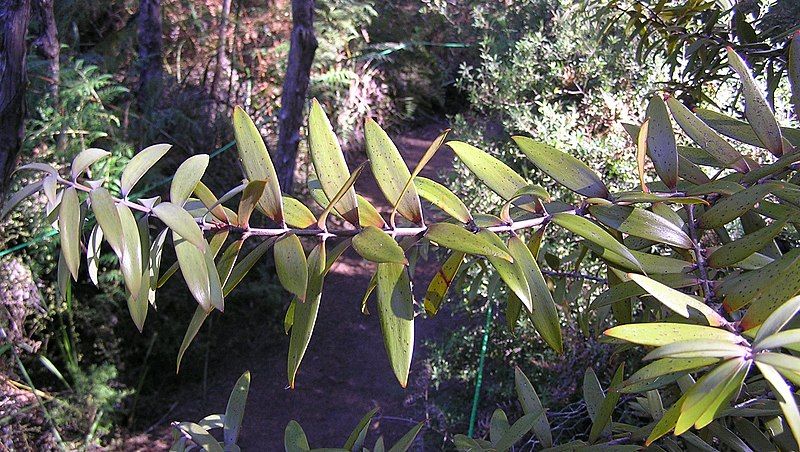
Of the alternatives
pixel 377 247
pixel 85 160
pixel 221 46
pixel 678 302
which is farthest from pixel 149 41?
pixel 678 302

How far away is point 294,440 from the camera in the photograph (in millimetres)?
895

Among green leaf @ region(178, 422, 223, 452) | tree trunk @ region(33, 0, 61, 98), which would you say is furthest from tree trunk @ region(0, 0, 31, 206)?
green leaf @ region(178, 422, 223, 452)

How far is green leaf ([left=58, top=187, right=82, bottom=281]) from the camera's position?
1.98 feet

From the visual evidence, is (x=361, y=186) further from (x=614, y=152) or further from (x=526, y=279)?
(x=526, y=279)

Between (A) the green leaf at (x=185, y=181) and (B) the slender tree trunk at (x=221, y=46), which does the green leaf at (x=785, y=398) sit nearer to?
(A) the green leaf at (x=185, y=181)

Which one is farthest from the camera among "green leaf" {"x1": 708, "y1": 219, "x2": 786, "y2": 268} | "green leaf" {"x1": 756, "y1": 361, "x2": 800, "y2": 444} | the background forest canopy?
the background forest canopy

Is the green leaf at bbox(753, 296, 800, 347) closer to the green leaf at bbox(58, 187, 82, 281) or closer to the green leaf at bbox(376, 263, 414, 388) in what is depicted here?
the green leaf at bbox(376, 263, 414, 388)

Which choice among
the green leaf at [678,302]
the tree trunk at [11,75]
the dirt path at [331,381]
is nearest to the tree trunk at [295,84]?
the dirt path at [331,381]

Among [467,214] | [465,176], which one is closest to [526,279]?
[467,214]

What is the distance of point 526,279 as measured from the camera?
0.64 m

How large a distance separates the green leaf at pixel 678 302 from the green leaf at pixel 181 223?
1.19 feet

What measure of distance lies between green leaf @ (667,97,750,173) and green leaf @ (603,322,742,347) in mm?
331

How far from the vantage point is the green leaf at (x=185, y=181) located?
673 mm

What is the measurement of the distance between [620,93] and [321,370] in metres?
2.18
